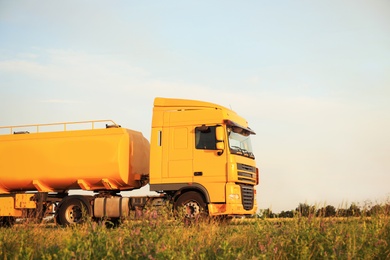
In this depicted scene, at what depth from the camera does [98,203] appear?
19.1m

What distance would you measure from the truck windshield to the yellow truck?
33 mm

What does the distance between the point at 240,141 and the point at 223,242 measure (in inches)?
394

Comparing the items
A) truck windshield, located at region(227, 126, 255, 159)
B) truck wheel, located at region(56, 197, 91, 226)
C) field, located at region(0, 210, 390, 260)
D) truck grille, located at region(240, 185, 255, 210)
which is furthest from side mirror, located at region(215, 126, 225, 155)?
truck wheel, located at region(56, 197, 91, 226)

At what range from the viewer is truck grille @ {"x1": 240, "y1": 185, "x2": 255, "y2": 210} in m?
17.6

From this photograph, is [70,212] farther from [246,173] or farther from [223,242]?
[223,242]

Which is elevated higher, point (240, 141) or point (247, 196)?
point (240, 141)

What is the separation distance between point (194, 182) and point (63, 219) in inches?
208

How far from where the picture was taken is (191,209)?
17.3 meters

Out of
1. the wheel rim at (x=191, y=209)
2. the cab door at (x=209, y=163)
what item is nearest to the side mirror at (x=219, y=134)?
the cab door at (x=209, y=163)

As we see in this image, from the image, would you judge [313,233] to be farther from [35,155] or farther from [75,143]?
[35,155]

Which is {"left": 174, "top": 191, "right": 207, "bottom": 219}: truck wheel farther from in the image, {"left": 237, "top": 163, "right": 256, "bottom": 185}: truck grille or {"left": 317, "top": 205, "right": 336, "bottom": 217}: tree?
{"left": 317, "top": 205, "right": 336, "bottom": 217}: tree

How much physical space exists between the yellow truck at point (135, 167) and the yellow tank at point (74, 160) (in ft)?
0.11

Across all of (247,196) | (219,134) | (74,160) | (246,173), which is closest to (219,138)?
(219,134)

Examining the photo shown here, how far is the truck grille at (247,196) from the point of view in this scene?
17.6 m
